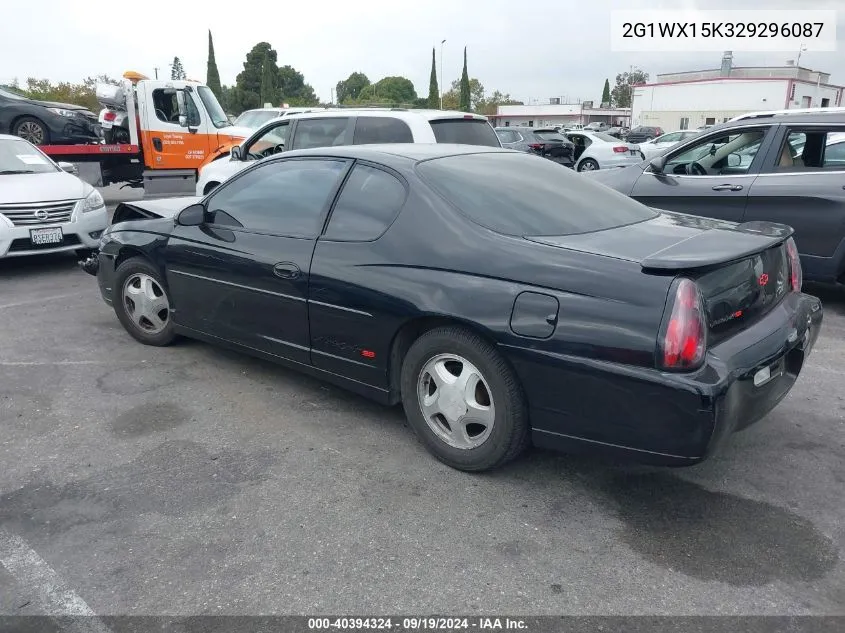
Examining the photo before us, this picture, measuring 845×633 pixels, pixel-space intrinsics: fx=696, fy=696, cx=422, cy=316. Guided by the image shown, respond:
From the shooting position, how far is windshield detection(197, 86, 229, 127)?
13781 millimetres

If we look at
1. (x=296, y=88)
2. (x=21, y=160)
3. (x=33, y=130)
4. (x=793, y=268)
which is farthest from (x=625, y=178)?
(x=296, y=88)

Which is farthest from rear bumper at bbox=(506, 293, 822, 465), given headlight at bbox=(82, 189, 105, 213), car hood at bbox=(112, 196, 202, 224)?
headlight at bbox=(82, 189, 105, 213)

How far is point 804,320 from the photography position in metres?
3.34

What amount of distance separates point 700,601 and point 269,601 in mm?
1530

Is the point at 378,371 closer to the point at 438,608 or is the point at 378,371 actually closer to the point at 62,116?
the point at 438,608

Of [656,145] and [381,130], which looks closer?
[381,130]

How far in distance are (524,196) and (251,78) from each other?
3223 inches

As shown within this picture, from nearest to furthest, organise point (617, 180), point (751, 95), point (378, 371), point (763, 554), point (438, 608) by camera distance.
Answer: point (438, 608), point (763, 554), point (378, 371), point (617, 180), point (751, 95)

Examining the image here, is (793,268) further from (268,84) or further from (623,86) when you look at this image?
(623,86)

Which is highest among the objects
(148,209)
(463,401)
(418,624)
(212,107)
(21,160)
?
(212,107)

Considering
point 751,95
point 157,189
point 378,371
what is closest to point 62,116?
point 157,189

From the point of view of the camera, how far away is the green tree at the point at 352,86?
12255 cm

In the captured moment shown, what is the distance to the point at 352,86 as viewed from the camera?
12381 cm

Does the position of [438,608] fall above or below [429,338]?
below
